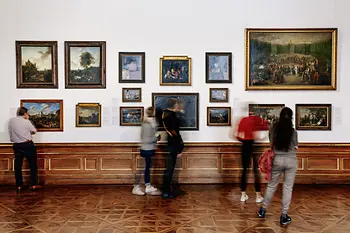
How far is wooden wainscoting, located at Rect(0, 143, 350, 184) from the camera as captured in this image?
369 inches

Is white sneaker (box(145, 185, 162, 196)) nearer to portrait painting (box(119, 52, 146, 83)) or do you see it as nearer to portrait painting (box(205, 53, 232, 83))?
portrait painting (box(119, 52, 146, 83))

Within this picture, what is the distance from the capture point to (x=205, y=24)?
9430 mm

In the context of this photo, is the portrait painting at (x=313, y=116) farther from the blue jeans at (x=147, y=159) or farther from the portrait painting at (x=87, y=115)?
the portrait painting at (x=87, y=115)

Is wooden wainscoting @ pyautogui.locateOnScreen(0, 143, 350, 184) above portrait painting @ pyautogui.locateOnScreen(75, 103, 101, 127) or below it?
below

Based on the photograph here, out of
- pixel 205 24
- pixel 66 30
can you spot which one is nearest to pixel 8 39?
pixel 66 30

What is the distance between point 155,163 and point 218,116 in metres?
2.19

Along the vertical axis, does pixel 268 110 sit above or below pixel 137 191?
above

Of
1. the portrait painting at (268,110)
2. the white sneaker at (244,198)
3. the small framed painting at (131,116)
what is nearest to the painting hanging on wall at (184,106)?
the small framed painting at (131,116)

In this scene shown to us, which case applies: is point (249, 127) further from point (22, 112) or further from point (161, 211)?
point (22, 112)

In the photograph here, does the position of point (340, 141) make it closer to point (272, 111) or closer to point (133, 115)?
point (272, 111)

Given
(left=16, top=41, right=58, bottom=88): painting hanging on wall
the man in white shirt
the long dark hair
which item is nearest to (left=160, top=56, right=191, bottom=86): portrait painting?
(left=16, top=41, right=58, bottom=88): painting hanging on wall

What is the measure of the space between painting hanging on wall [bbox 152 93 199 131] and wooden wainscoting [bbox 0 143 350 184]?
587mm

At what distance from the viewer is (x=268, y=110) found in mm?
9516

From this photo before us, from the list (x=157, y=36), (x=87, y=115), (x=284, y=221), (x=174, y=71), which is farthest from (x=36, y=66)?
(x=284, y=221)
